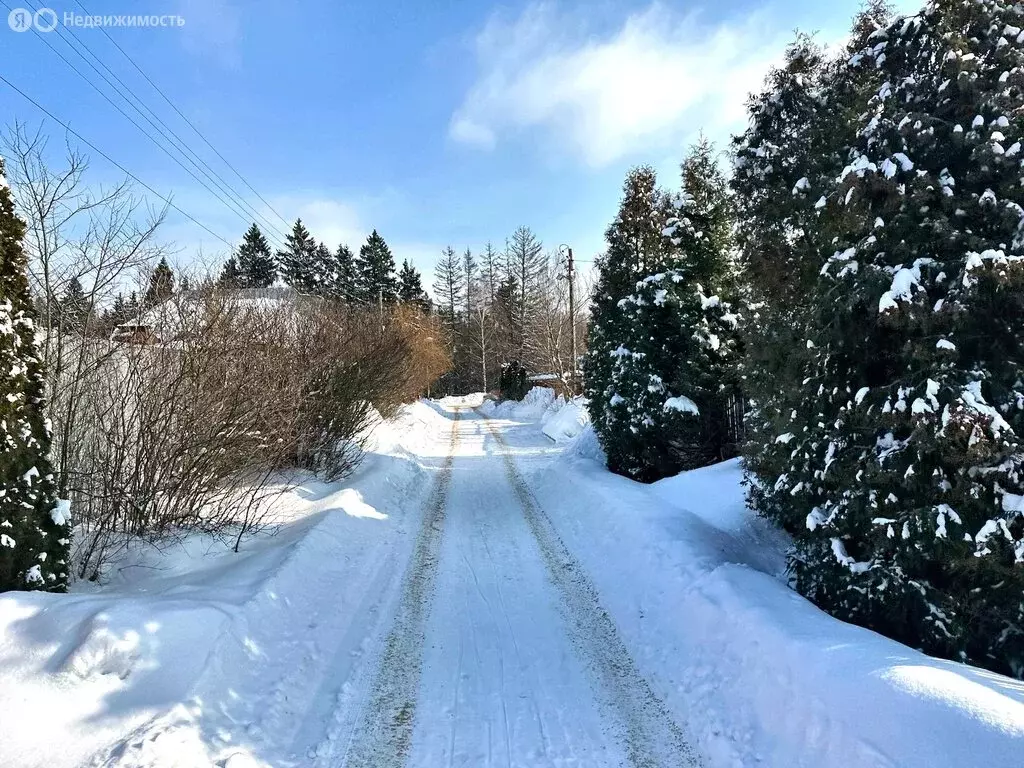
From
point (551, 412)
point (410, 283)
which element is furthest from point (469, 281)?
point (551, 412)

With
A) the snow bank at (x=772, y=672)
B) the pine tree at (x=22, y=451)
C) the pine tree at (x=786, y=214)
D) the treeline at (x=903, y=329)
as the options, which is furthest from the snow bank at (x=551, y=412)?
the pine tree at (x=22, y=451)

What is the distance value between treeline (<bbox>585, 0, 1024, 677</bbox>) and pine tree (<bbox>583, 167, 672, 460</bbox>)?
5.57 m

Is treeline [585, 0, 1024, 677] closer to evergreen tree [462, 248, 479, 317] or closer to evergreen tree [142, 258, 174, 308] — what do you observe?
evergreen tree [142, 258, 174, 308]

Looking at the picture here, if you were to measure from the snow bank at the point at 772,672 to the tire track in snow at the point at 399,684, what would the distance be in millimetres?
1879

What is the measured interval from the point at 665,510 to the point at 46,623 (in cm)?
686

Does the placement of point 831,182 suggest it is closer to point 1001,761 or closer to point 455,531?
point 1001,761

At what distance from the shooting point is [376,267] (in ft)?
169

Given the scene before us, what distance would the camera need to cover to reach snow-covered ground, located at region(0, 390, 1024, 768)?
3.39 m

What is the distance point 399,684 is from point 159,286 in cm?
563

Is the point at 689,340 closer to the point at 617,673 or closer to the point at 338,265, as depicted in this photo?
the point at 617,673

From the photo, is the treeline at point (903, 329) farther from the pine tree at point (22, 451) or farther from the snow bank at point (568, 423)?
the snow bank at point (568, 423)

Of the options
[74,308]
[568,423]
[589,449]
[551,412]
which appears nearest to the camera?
[74,308]

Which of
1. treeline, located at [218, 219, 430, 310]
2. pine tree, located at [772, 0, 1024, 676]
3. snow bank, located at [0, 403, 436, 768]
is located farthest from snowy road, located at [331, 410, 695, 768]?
treeline, located at [218, 219, 430, 310]

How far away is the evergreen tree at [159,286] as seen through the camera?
23.4ft
